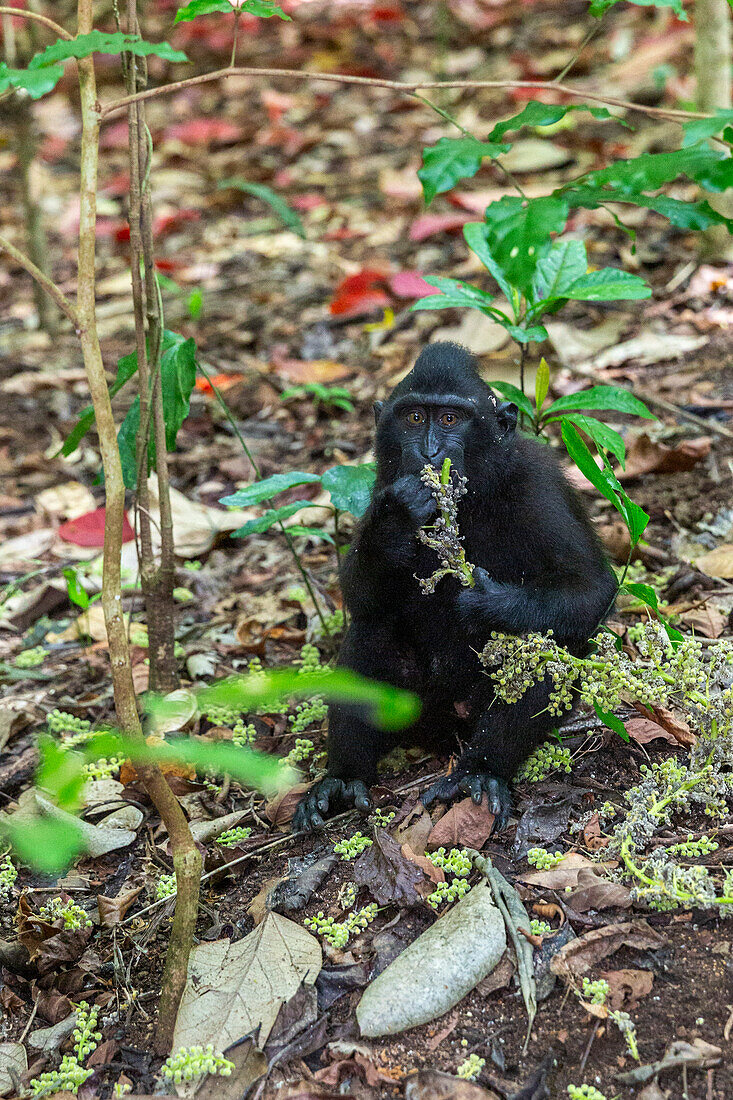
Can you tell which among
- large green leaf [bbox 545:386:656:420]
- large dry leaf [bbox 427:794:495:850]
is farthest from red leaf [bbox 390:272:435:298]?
large dry leaf [bbox 427:794:495:850]

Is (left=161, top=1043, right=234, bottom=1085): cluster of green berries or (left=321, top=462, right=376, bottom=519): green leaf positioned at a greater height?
(left=321, top=462, right=376, bottom=519): green leaf

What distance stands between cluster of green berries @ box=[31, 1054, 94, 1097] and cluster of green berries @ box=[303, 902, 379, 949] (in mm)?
744

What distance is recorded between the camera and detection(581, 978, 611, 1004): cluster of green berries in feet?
9.02

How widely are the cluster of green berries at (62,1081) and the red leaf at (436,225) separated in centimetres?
737

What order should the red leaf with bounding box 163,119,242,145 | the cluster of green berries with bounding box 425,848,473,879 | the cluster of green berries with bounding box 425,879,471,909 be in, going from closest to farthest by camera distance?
the cluster of green berries with bounding box 425,879,471,909, the cluster of green berries with bounding box 425,848,473,879, the red leaf with bounding box 163,119,242,145

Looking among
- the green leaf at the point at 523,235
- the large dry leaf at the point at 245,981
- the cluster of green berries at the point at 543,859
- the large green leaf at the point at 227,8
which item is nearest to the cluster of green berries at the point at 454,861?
the cluster of green berries at the point at 543,859

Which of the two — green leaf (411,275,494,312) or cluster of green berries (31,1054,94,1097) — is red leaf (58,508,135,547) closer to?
green leaf (411,275,494,312)

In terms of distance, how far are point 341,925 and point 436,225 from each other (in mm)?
6916

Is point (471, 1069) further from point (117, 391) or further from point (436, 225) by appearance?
point (436, 225)

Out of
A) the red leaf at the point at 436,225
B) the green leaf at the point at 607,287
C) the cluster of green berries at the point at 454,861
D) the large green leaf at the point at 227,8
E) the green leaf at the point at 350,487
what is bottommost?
the cluster of green berries at the point at 454,861

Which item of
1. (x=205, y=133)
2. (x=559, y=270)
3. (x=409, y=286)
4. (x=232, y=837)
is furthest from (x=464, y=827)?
(x=205, y=133)

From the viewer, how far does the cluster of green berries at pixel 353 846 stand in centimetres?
352

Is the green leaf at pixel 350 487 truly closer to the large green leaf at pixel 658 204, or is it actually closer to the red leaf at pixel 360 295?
the large green leaf at pixel 658 204

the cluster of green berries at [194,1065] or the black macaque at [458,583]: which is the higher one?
the black macaque at [458,583]
